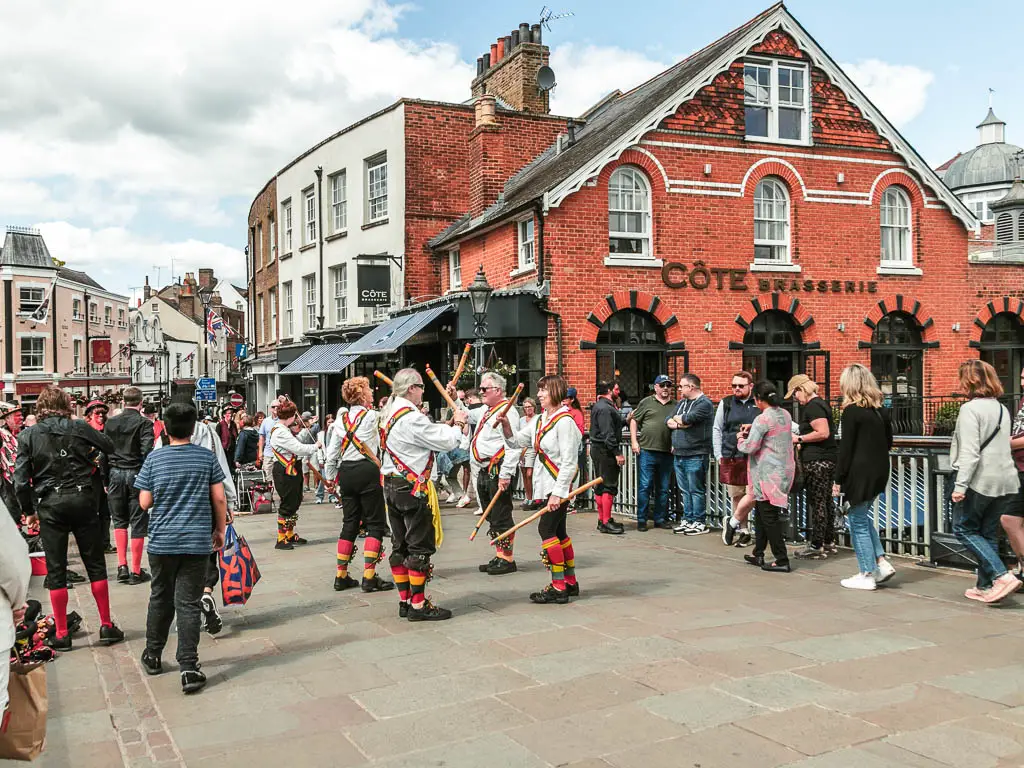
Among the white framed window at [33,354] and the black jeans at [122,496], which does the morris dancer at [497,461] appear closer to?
the black jeans at [122,496]

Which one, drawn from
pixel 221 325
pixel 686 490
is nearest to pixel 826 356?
pixel 686 490

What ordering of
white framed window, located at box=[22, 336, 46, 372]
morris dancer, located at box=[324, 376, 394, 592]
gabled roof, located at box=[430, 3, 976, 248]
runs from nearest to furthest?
morris dancer, located at box=[324, 376, 394, 592] < gabled roof, located at box=[430, 3, 976, 248] < white framed window, located at box=[22, 336, 46, 372]

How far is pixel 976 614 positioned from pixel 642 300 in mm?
12372

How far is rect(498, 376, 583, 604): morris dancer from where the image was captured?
24.6 ft

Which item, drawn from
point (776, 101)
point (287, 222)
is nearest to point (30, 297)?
point (287, 222)

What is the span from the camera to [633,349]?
1884 cm

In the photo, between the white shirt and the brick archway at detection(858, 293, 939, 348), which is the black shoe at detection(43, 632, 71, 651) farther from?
the brick archway at detection(858, 293, 939, 348)

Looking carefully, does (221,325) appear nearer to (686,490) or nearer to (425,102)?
(425,102)

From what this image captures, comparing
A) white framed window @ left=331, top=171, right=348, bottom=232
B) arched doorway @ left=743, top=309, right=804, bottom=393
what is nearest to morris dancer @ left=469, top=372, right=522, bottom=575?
arched doorway @ left=743, top=309, right=804, bottom=393

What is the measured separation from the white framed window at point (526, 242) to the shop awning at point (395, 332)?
1.86 m

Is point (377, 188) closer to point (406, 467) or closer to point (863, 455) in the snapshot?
point (406, 467)

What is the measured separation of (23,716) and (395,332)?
1740cm

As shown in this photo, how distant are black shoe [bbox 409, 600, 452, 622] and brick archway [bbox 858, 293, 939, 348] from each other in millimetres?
15898

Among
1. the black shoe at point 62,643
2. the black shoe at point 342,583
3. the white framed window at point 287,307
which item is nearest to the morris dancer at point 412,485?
the black shoe at point 342,583
